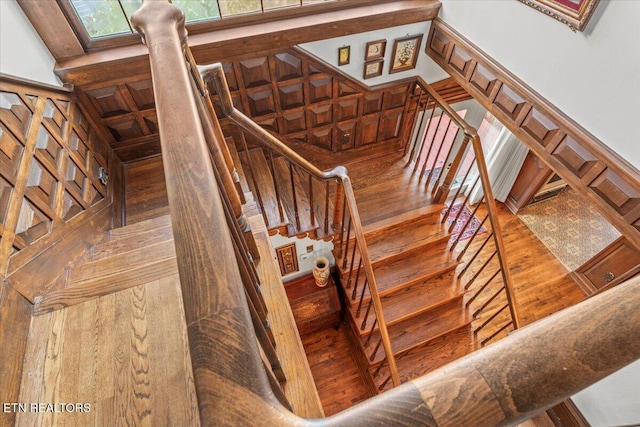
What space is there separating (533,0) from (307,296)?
2654 mm

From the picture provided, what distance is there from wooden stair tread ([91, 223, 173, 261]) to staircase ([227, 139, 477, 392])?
997 millimetres

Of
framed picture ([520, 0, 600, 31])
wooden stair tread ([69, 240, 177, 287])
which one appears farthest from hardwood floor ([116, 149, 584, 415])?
framed picture ([520, 0, 600, 31])

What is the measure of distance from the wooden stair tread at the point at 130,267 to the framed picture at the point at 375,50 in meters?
2.11

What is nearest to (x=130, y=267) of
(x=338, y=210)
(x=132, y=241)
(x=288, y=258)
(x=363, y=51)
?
(x=132, y=241)

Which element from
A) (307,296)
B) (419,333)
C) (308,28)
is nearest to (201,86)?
(308,28)

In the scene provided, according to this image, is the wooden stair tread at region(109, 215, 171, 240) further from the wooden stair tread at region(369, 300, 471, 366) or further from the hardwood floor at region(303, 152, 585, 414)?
the wooden stair tread at region(369, 300, 471, 366)

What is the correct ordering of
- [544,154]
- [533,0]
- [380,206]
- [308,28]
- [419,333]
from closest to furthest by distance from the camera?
[533,0] → [544,154] → [308,28] → [419,333] → [380,206]

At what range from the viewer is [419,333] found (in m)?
2.68

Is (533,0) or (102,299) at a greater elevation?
(533,0)

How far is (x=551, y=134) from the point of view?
1.94m

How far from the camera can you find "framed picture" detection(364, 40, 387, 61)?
2555mm

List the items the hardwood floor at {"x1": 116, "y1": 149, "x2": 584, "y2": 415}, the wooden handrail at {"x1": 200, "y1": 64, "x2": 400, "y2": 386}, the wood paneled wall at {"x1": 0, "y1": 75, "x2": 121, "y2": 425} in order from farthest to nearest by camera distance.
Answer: the hardwood floor at {"x1": 116, "y1": 149, "x2": 584, "y2": 415}, the wooden handrail at {"x1": 200, "y1": 64, "x2": 400, "y2": 386}, the wood paneled wall at {"x1": 0, "y1": 75, "x2": 121, "y2": 425}

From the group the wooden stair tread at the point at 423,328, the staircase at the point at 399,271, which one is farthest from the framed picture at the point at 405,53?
the wooden stair tread at the point at 423,328

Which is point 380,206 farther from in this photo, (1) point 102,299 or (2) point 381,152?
(1) point 102,299
